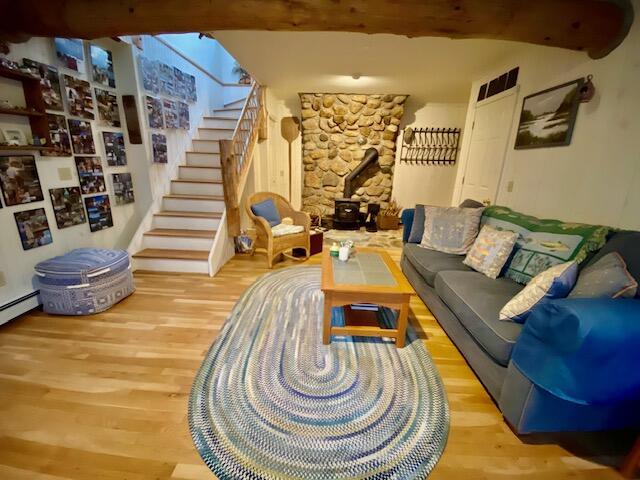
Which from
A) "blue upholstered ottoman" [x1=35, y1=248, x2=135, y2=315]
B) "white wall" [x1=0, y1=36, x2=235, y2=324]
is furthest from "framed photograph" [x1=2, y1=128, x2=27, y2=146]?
"blue upholstered ottoman" [x1=35, y1=248, x2=135, y2=315]

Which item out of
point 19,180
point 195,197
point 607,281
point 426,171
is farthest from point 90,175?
point 426,171

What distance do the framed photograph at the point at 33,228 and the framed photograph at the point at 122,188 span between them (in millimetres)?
854

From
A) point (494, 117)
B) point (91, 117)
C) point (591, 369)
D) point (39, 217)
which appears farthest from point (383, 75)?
point (39, 217)

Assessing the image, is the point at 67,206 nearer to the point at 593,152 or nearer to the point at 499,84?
the point at 593,152

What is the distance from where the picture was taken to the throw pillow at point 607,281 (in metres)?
1.24

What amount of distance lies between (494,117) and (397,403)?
3.37 m

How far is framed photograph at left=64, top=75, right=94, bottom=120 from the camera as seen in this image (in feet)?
8.27

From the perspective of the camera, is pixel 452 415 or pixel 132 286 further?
pixel 132 286

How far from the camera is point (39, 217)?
2326 millimetres

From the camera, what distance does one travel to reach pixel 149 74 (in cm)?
339

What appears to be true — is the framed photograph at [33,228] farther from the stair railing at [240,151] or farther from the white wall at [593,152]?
the white wall at [593,152]

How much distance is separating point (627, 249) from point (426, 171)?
14.3 ft

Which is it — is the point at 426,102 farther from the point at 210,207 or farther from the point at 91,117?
the point at 91,117

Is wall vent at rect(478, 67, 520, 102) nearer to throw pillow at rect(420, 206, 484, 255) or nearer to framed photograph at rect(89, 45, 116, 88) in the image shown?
throw pillow at rect(420, 206, 484, 255)
